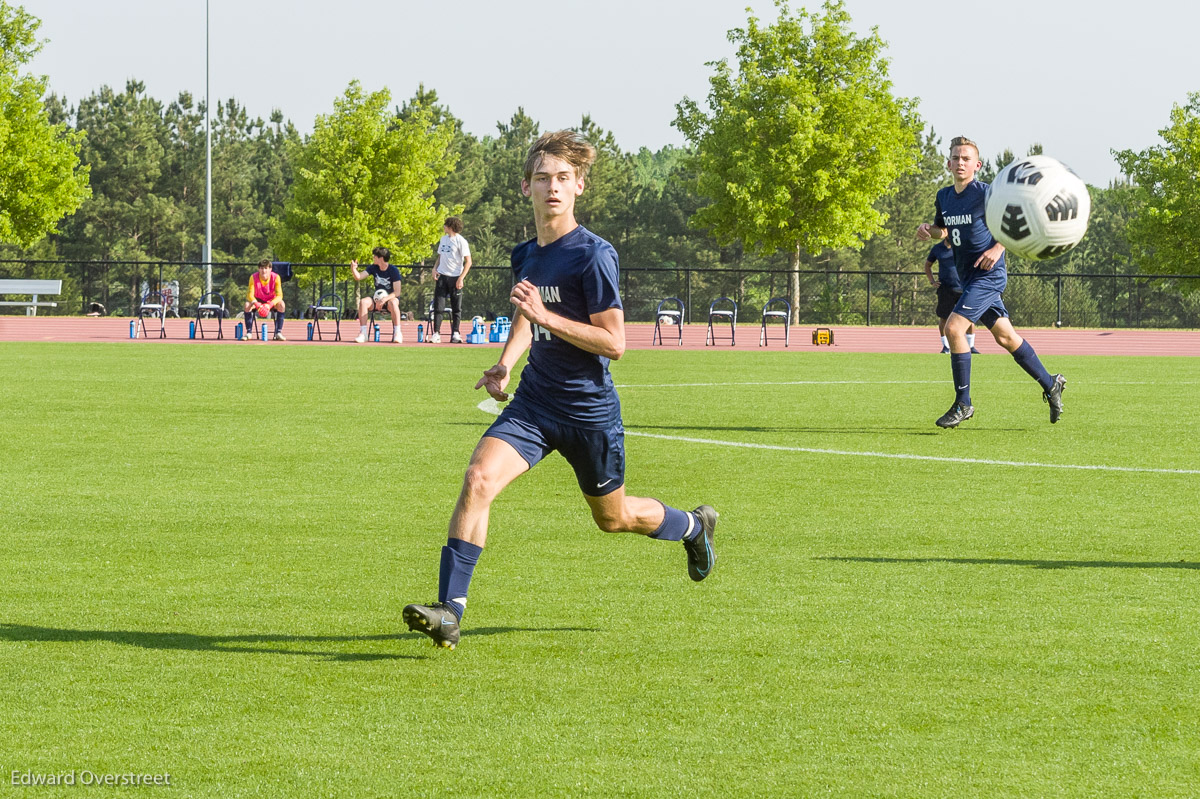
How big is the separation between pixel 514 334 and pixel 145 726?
2.43 meters

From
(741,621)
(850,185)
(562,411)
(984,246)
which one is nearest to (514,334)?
(562,411)

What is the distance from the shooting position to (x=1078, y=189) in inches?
478

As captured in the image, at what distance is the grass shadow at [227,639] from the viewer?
17.6 feet

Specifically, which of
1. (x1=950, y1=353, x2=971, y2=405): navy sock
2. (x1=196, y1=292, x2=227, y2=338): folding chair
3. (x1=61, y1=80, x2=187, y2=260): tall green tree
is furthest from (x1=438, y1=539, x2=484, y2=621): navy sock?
(x1=61, y1=80, x2=187, y2=260): tall green tree

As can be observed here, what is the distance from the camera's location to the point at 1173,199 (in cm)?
6219

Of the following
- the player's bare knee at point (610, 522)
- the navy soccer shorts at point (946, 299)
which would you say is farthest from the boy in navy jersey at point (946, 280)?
the player's bare knee at point (610, 522)

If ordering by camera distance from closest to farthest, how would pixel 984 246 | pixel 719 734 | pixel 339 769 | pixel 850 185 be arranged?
pixel 339 769, pixel 719 734, pixel 984 246, pixel 850 185

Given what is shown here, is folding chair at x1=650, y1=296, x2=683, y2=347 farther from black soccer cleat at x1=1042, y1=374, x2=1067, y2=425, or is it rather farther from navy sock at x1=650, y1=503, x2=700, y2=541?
navy sock at x1=650, y1=503, x2=700, y2=541

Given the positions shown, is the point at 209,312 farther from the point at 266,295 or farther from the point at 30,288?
the point at 266,295

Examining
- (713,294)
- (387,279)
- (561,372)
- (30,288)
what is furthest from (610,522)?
(713,294)

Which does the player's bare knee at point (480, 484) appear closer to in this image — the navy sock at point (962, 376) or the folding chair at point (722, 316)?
the navy sock at point (962, 376)

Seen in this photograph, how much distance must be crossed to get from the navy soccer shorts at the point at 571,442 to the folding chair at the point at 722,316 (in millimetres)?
28011

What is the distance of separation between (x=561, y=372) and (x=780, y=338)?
36899mm

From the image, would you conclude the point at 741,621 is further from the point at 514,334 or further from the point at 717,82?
the point at 717,82
